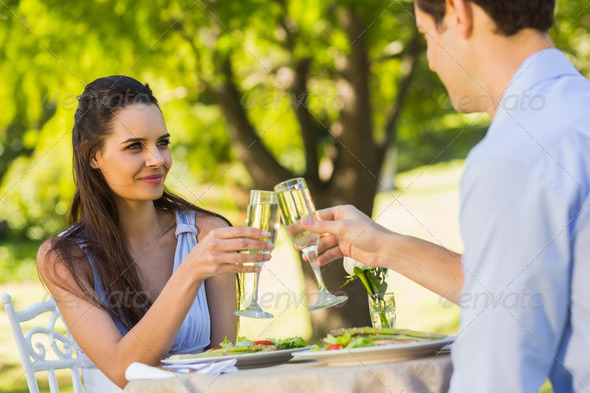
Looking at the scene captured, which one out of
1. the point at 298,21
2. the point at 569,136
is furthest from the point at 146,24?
the point at 569,136

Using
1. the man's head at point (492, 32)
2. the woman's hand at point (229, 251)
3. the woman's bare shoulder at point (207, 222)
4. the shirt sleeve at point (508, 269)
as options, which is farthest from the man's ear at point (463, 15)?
the woman's bare shoulder at point (207, 222)

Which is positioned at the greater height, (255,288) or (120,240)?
(120,240)

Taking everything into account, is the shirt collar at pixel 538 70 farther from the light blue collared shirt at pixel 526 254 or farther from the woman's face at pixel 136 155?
the woman's face at pixel 136 155

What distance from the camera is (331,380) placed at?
1.99 m

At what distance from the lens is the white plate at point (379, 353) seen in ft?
6.93

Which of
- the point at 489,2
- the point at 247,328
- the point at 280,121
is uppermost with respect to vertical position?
the point at 280,121

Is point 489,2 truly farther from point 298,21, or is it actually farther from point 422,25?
point 298,21

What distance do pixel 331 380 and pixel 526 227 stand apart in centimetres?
84

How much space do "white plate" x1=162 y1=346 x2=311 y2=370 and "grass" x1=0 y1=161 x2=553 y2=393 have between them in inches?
147

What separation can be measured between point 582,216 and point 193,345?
2297mm

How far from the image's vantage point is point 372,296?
9.17 ft

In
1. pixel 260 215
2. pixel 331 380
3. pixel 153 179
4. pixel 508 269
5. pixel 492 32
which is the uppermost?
pixel 153 179

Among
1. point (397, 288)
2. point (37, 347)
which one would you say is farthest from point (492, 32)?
point (397, 288)

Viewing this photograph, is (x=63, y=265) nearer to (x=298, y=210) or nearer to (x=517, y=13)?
(x=298, y=210)
